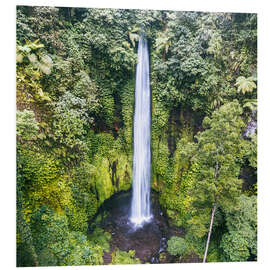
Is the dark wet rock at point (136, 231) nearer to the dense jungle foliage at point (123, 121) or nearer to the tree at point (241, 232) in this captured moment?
the dense jungle foliage at point (123, 121)

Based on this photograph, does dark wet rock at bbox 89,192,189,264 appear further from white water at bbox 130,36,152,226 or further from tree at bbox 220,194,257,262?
tree at bbox 220,194,257,262

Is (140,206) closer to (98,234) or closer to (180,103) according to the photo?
(98,234)

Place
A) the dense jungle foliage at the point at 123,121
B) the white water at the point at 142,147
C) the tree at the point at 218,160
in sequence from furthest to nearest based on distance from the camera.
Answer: the white water at the point at 142,147 < the dense jungle foliage at the point at 123,121 < the tree at the point at 218,160

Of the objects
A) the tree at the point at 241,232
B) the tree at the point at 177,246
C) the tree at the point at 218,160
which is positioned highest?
the tree at the point at 218,160

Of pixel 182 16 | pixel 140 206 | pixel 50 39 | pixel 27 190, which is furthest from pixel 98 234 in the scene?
pixel 182 16

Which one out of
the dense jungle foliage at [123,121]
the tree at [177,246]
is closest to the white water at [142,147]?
the dense jungle foliage at [123,121]

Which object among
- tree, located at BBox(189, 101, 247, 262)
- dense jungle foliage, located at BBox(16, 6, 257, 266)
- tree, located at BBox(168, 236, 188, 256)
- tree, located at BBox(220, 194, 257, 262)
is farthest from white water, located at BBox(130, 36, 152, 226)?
tree, located at BBox(220, 194, 257, 262)

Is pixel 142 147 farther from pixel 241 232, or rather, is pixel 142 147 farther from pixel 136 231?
pixel 241 232
